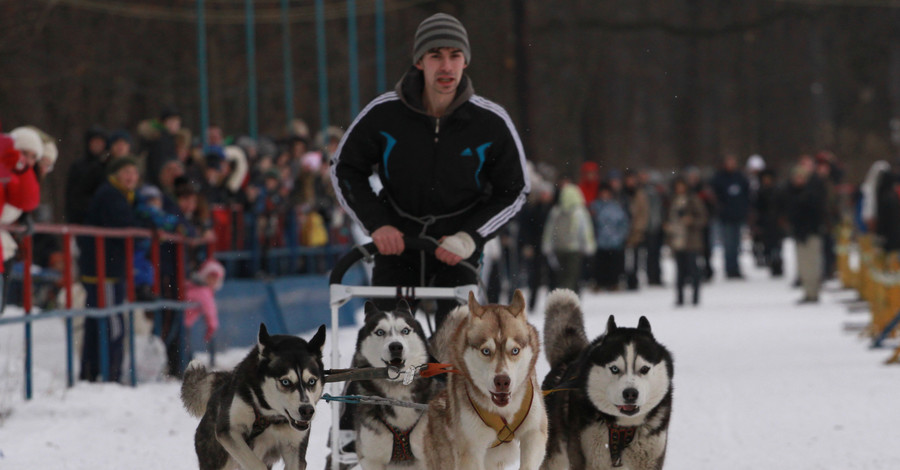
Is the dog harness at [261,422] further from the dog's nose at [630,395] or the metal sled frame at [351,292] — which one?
the dog's nose at [630,395]

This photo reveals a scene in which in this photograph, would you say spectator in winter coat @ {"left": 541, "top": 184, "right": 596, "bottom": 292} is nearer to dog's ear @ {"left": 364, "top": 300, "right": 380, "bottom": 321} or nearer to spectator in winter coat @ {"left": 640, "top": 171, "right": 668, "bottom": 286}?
spectator in winter coat @ {"left": 640, "top": 171, "right": 668, "bottom": 286}

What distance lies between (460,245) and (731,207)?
17.2 metres

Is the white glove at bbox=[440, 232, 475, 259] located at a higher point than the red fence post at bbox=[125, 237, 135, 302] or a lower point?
higher

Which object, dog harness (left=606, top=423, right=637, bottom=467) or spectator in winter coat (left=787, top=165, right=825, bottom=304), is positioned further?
spectator in winter coat (left=787, top=165, right=825, bottom=304)

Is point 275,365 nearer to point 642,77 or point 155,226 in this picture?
point 155,226

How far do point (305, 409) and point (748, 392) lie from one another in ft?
18.2

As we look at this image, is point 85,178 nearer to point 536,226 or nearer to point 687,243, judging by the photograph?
point 536,226

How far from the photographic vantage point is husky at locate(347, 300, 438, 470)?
443cm

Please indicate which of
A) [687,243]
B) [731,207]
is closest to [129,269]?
[687,243]

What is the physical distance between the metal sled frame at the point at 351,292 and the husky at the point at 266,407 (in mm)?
590

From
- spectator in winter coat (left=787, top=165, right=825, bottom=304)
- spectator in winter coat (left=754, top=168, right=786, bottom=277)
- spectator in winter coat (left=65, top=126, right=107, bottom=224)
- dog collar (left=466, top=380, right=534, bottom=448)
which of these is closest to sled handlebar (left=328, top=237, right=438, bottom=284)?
dog collar (left=466, top=380, right=534, bottom=448)

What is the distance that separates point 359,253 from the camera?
15.6 ft

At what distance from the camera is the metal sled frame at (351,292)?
460cm

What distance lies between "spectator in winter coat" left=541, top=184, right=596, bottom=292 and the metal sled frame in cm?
1102
